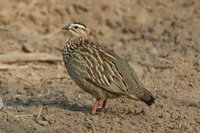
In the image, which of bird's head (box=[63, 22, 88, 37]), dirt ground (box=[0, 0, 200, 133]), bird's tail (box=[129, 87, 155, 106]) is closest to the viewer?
bird's tail (box=[129, 87, 155, 106])

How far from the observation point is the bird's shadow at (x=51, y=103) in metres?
9.49

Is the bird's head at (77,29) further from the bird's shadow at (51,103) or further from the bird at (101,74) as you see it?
the bird's shadow at (51,103)

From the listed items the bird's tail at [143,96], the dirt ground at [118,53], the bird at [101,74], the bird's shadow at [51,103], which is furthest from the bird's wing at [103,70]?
the bird's shadow at [51,103]

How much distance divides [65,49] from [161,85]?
78.8 inches

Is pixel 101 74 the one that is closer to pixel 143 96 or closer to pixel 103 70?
pixel 103 70

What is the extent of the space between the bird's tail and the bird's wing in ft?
0.44

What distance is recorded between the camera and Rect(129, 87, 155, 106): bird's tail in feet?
28.7

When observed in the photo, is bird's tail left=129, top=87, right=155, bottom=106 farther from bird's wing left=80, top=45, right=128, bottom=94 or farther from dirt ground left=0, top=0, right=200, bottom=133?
dirt ground left=0, top=0, right=200, bottom=133

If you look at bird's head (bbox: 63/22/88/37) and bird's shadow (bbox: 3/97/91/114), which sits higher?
bird's head (bbox: 63/22/88/37)

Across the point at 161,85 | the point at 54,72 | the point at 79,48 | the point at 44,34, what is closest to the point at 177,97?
the point at 161,85

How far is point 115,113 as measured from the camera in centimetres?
921

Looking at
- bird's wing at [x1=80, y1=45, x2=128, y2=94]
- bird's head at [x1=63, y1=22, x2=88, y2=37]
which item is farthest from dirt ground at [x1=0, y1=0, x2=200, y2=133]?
bird's head at [x1=63, y1=22, x2=88, y2=37]

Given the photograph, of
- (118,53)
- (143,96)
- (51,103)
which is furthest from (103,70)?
(118,53)

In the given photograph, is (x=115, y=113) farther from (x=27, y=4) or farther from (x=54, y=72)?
(x=27, y=4)
